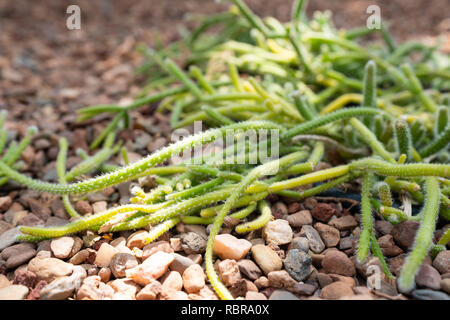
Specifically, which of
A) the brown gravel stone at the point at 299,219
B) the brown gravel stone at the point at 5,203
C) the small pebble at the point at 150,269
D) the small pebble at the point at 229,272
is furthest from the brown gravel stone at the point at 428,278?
the brown gravel stone at the point at 5,203

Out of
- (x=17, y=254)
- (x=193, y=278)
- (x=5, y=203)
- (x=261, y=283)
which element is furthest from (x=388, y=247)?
(x=5, y=203)

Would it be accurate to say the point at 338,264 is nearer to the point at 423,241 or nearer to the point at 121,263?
the point at 423,241

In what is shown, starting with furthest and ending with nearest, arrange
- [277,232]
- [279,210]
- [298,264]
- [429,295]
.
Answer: [279,210] < [277,232] < [298,264] < [429,295]

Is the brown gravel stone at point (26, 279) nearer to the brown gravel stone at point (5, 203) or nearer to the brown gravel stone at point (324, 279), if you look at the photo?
the brown gravel stone at point (5, 203)

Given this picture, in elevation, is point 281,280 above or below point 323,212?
below

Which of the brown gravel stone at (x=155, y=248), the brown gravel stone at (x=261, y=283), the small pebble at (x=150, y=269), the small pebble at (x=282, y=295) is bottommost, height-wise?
the small pebble at (x=282, y=295)

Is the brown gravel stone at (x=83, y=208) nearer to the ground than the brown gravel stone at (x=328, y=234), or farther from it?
farther from it

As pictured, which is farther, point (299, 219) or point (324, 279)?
point (299, 219)

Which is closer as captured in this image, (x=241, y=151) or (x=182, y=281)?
(x=182, y=281)
